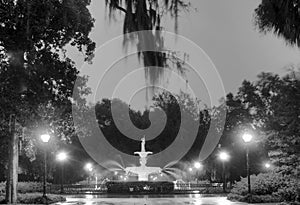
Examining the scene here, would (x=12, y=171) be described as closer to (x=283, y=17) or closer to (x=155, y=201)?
(x=155, y=201)

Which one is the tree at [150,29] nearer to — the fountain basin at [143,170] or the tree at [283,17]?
the tree at [283,17]

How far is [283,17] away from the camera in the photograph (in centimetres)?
814

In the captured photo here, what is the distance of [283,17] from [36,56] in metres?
13.2

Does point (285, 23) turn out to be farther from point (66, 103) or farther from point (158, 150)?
point (158, 150)

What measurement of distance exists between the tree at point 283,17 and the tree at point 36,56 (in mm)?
9491

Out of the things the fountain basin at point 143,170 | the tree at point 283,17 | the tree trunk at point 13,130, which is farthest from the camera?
the fountain basin at point 143,170

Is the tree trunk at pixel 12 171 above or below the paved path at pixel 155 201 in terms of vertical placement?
above

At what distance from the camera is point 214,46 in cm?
929

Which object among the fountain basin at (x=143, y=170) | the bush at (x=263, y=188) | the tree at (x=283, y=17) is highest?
the tree at (x=283, y=17)

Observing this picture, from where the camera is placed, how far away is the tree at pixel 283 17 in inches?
316

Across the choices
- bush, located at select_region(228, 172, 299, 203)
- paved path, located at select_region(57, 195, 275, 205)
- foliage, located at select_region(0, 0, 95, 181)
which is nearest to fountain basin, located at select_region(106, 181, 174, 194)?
paved path, located at select_region(57, 195, 275, 205)

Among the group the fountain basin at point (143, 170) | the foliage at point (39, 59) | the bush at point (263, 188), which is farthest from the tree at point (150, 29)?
the fountain basin at point (143, 170)

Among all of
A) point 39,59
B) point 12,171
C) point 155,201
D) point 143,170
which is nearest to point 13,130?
point 12,171

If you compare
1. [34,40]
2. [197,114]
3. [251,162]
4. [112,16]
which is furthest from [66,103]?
[197,114]
